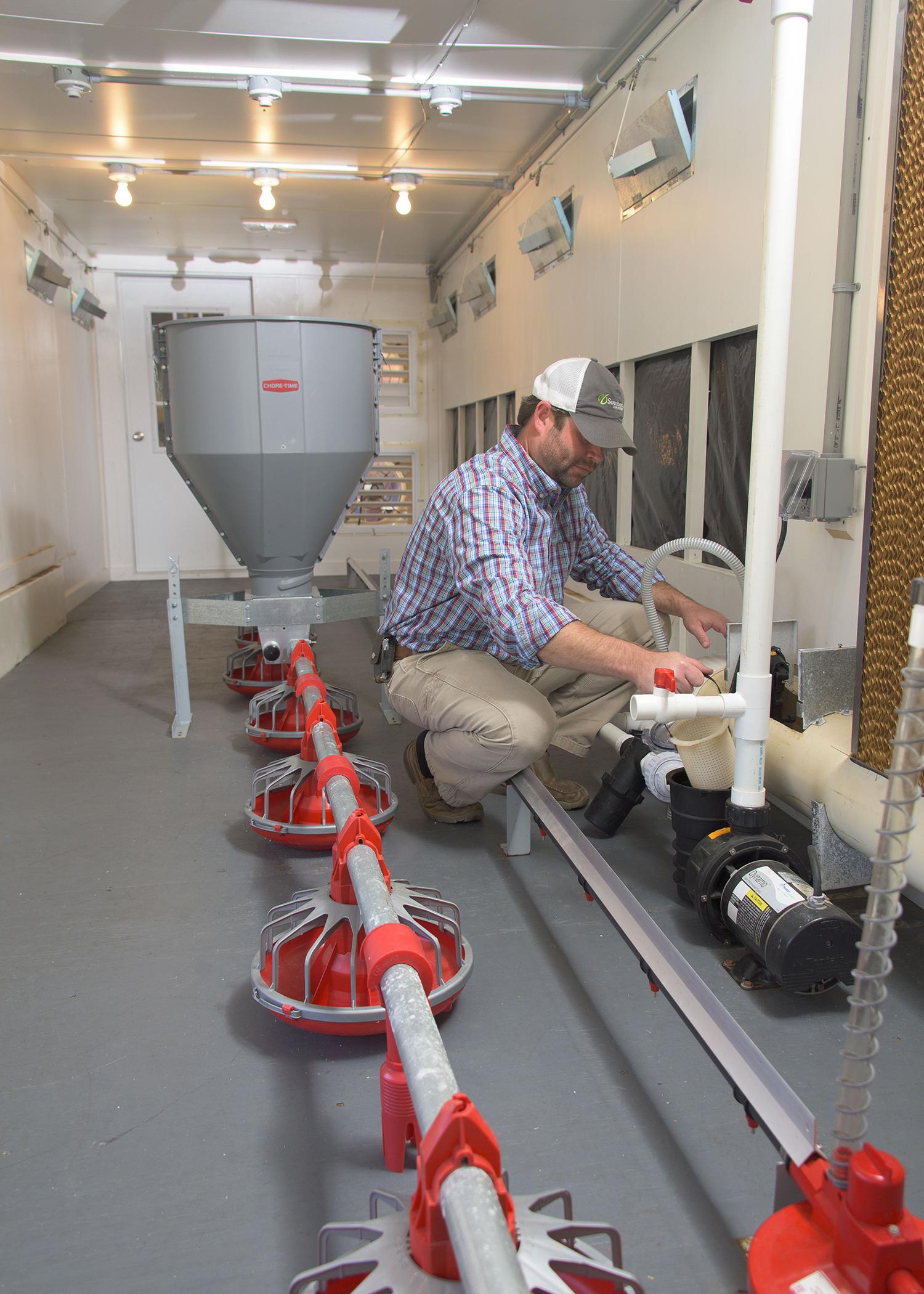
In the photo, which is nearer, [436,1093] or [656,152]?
[436,1093]

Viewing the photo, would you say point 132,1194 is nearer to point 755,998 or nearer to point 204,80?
point 755,998

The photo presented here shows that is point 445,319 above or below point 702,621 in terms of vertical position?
above

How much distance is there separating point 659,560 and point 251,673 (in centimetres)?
235

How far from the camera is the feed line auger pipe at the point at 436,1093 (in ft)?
2.46

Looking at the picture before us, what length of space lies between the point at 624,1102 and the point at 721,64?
2.76 metres

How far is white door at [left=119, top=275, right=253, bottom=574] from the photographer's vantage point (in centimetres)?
750

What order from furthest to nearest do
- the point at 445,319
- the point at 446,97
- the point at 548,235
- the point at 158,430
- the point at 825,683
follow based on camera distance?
the point at 158,430 → the point at 445,319 → the point at 548,235 → the point at 446,97 → the point at 825,683

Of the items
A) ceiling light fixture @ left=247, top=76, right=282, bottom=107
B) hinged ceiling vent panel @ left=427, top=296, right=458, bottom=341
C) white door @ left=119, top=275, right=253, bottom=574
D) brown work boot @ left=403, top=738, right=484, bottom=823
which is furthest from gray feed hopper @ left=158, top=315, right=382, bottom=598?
white door @ left=119, top=275, right=253, bottom=574

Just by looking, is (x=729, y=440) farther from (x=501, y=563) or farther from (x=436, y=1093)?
(x=436, y=1093)

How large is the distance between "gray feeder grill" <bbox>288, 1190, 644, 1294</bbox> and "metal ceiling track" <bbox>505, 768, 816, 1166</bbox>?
0.24 m

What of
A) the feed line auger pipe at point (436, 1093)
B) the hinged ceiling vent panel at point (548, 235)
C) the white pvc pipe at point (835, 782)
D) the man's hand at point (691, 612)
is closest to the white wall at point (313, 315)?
the hinged ceiling vent panel at point (548, 235)

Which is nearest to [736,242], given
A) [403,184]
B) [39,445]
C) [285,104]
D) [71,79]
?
[285,104]

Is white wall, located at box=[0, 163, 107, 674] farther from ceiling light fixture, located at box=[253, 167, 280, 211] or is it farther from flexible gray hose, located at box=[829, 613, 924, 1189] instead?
flexible gray hose, located at box=[829, 613, 924, 1189]

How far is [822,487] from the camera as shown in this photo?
6.93 ft
